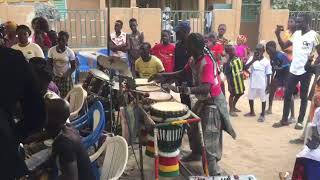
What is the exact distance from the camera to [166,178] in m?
4.48

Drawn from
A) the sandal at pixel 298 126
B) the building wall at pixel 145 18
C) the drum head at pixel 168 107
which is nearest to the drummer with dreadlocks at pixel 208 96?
the drum head at pixel 168 107

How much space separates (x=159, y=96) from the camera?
4.68 m

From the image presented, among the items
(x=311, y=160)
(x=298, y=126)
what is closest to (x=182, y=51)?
(x=298, y=126)

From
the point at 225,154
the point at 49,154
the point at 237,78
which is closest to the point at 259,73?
the point at 237,78

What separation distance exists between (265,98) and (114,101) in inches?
126

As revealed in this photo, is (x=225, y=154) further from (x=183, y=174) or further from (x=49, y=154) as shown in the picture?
(x=49, y=154)

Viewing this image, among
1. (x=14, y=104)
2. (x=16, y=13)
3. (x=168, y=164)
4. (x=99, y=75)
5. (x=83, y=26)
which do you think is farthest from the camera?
(x=83, y=26)

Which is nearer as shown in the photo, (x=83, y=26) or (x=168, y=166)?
(x=168, y=166)

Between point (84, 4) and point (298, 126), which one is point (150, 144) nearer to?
point (298, 126)

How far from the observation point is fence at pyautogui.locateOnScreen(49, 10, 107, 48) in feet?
35.9

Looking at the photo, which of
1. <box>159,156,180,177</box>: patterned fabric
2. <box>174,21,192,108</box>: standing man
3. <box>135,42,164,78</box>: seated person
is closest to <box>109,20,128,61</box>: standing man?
<box>135,42,164,78</box>: seated person

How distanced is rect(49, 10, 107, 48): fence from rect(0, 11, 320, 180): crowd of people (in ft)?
10.2

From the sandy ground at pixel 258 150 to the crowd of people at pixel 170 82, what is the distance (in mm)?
258

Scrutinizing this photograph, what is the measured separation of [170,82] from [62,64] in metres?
1.79
